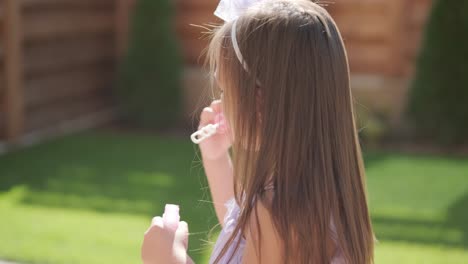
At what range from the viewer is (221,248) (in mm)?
1659

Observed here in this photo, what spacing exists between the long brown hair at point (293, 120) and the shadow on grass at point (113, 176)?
2107 mm

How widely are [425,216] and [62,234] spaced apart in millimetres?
2100

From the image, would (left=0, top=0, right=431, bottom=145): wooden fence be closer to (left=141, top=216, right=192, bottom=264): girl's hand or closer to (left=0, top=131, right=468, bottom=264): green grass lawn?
(left=0, top=131, right=468, bottom=264): green grass lawn

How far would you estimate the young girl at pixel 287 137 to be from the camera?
4.80 feet

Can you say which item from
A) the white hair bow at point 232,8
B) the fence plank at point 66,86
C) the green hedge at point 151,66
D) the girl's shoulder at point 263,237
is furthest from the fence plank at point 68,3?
the girl's shoulder at point 263,237

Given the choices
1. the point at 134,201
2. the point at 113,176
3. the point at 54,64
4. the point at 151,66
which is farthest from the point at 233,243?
the point at 151,66

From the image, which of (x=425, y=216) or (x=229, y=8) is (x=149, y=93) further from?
(x=229, y=8)

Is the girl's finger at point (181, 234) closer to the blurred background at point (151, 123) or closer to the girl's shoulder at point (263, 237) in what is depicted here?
the girl's shoulder at point (263, 237)

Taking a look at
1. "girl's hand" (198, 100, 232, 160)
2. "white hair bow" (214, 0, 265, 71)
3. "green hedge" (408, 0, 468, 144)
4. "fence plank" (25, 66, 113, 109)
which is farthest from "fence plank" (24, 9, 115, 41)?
"white hair bow" (214, 0, 265, 71)

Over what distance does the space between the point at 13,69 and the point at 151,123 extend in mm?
1779

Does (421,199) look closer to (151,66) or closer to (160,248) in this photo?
(160,248)

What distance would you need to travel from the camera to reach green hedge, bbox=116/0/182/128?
23.6 ft

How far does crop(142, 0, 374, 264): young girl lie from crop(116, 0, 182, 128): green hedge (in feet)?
18.7

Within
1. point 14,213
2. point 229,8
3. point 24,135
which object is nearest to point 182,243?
point 229,8
